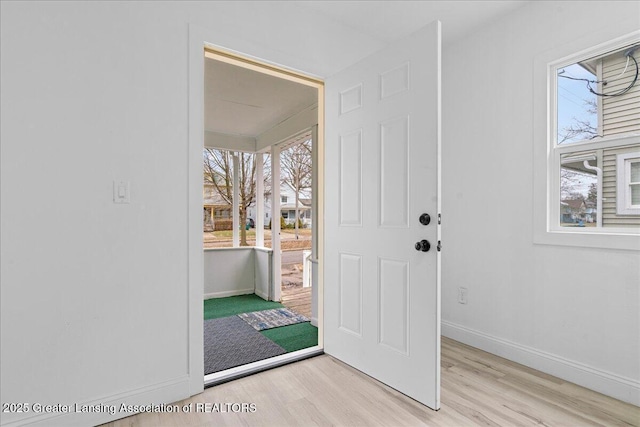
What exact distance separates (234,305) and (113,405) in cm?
261

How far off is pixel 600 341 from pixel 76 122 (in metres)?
3.17

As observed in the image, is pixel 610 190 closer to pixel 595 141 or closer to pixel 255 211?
pixel 595 141

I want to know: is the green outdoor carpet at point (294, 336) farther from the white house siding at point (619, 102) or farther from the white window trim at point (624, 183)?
the white house siding at point (619, 102)

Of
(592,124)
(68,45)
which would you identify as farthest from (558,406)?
(68,45)

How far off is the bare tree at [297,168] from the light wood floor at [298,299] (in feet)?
4.01

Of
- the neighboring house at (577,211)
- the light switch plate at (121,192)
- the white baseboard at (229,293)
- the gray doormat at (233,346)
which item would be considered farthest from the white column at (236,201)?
the neighboring house at (577,211)

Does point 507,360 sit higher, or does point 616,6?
point 616,6

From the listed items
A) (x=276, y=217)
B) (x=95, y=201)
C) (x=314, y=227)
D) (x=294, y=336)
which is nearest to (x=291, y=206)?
(x=276, y=217)

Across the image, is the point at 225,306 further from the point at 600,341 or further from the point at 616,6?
the point at 616,6

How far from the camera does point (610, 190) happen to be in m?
2.08

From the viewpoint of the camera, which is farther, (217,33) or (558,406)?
(217,33)

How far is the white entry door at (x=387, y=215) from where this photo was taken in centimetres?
183

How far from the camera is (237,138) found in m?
5.12

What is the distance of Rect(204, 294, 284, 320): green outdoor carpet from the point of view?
3.99 metres
